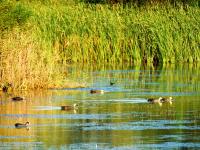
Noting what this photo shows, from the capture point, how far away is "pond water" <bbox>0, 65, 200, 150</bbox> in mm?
17031

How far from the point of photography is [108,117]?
2048 cm

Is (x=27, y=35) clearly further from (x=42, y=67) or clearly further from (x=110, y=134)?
(x=110, y=134)

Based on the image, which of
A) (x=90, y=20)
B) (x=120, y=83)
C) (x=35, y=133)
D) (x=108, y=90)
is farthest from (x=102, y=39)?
(x=35, y=133)

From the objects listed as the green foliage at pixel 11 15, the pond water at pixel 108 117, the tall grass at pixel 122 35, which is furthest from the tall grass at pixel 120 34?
the pond water at pixel 108 117

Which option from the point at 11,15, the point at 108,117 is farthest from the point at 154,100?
the point at 11,15

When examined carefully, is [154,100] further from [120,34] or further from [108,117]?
[120,34]

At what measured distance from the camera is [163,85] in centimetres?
2873

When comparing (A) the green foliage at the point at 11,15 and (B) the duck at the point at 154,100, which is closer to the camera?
(B) the duck at the point at 154,100

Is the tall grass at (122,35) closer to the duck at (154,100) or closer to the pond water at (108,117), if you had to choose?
the pond water at (108,117)

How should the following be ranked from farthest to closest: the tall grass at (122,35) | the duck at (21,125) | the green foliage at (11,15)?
the tall grass at (122,35) < the green foliage at (11,15) < the duck at (21,125)

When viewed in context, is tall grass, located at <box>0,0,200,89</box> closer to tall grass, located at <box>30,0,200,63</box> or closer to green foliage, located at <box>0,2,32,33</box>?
tall grass, located at <box>30,0,200,63</box>

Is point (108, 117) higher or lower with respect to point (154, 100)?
lower

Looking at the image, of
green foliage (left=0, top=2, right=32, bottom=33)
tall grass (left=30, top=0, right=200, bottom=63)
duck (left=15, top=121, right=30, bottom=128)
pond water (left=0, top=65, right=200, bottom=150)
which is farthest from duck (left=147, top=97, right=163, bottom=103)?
tall grass (left=30, top=0, right=200, bottom=63)

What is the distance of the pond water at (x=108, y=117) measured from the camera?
17.0 m
